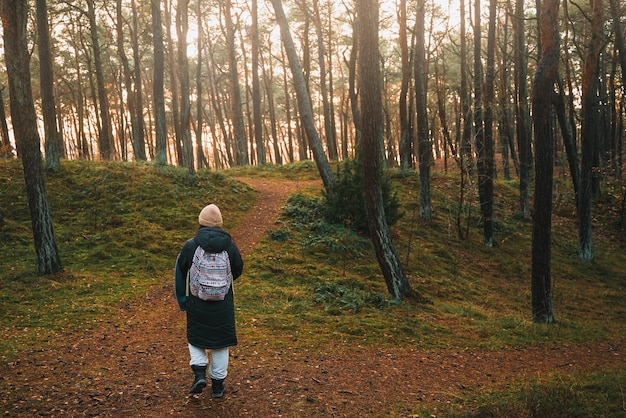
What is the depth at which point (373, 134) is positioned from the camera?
9562mm

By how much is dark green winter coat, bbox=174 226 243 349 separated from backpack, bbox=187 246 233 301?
7 centimetres

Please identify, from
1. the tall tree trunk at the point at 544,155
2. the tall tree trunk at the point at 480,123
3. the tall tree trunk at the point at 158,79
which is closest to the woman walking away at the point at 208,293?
the tall tree trunk at the point at 544,155

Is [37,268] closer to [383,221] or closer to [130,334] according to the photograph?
[130,334]

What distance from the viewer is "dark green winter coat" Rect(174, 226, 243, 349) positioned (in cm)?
502

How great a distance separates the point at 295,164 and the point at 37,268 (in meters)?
16.6

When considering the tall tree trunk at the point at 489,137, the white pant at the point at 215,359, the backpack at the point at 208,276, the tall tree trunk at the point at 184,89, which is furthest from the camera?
the tall tree trunk at the point at 184,89

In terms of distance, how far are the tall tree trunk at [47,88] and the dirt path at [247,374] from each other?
991cm

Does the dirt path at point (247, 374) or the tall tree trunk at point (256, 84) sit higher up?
the tall tree trunk at point (256, 84)

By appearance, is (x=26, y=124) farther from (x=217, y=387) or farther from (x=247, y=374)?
(x=217, y=387)

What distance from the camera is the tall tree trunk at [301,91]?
15.3 meters

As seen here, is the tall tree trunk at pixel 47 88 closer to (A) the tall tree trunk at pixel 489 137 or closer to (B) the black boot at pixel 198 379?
(B) the black boot at pixel 198 379

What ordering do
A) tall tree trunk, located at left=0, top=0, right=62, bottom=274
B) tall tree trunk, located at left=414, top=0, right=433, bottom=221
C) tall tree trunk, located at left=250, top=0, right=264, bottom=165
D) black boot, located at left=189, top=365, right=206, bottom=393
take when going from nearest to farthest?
black boot, located at left=189, top=365, right=206, bottom=393, tall tree trunk, located at left=0, top=0, right=62, bottom=274, tall tree trunk, located at left=414, top=0, right=433, bottom=221, tall tree trunk, located at left=250, top=0, right=264, bottom=165

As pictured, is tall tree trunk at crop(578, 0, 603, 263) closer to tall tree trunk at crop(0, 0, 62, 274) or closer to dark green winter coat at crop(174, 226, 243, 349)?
dark green winter coat at crop(174, 226, 243, 349)

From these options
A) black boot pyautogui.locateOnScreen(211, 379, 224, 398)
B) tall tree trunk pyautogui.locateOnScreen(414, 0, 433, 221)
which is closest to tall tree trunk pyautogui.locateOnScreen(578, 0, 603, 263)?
tall tree trunk pyautogui.locateOnScreen(414, 0, 433, 221)
